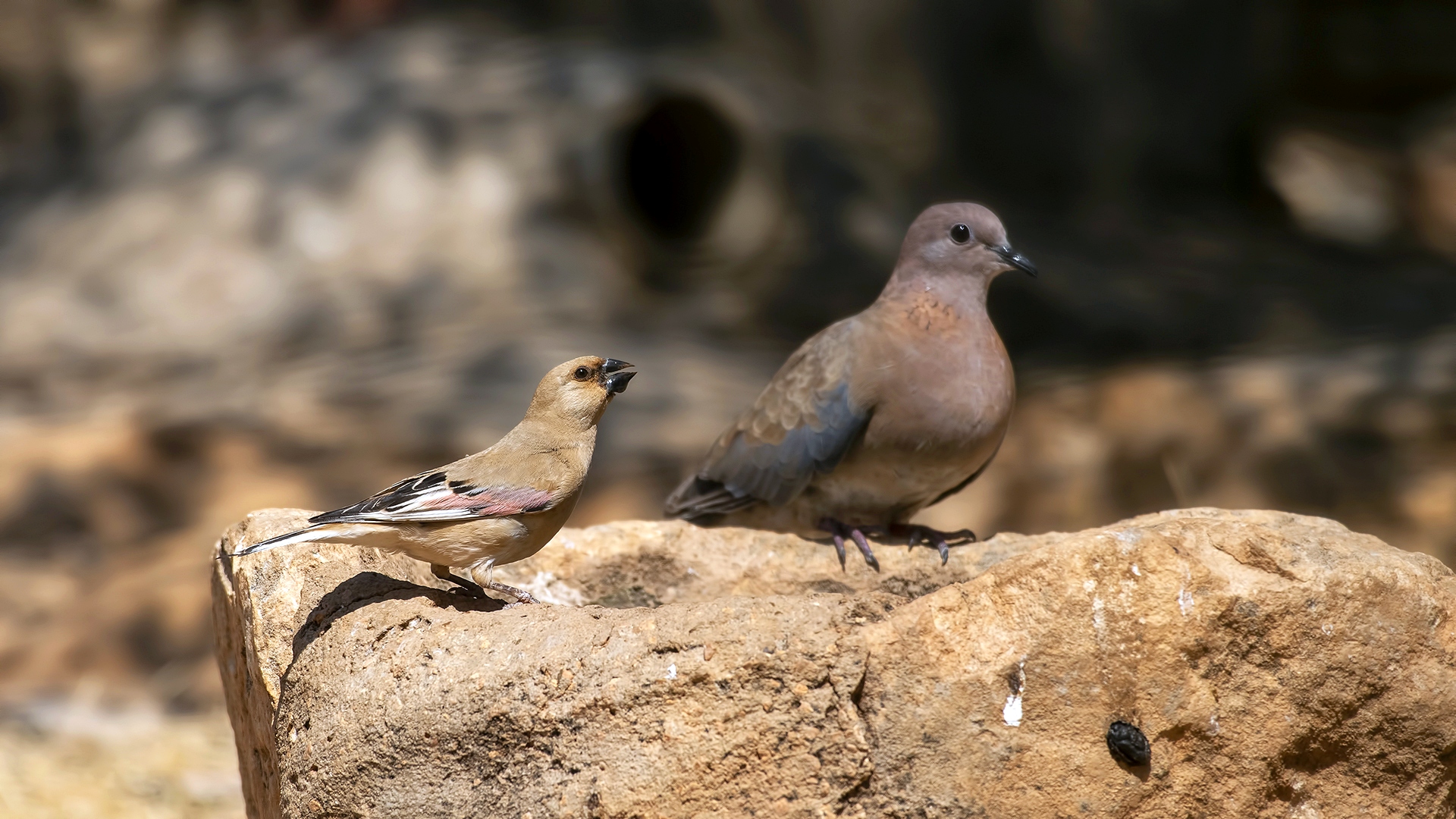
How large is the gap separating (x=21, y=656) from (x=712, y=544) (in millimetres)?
3896

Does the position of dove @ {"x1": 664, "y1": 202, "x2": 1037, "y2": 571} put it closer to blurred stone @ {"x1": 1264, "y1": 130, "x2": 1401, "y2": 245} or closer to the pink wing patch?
the pink wing patch

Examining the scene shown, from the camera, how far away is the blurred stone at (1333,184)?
912cm

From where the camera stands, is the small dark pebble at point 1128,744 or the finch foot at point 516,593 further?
the finch foot at point 516,593

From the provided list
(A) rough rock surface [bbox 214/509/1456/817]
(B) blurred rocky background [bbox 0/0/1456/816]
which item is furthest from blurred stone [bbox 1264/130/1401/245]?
(A) rough rock surface [bbox 214/509/1456/817]

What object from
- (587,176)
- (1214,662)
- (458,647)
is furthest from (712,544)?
(587,176)

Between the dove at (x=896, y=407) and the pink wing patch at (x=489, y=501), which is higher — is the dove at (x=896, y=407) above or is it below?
above

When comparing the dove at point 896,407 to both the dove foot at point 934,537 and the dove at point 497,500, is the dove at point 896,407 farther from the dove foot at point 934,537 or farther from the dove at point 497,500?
the dove at point 497,500

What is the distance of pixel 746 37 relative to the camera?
7816mm

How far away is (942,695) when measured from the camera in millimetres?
2750

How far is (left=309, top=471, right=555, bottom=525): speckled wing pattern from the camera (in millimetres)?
2990

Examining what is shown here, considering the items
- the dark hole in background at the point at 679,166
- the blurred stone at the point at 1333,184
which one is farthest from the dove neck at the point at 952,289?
the blurred stone at the point at 1333,184

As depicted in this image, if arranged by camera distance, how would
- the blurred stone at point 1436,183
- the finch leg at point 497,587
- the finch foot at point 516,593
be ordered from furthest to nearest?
1. the blurred stone at point 1436,183
2. the finch foot at point 516,593
3. the finch leg at point 497,587

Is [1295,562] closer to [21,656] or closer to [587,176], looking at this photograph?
[587,176]

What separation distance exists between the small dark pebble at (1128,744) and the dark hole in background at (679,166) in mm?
5091
